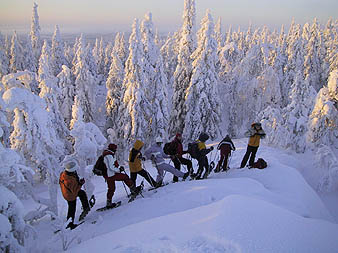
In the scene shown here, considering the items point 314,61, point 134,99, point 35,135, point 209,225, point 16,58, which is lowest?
point 134,99

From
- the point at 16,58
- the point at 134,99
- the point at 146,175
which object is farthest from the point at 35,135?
the point at 16,58

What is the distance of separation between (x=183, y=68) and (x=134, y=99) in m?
5.47

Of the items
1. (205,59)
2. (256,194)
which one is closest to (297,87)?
(205,59)

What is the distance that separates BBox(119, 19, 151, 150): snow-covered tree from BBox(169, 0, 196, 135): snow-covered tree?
10.5 feet

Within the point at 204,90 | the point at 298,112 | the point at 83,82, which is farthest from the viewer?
the point at 83,82

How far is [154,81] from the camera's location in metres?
21.7

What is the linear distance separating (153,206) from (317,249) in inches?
153

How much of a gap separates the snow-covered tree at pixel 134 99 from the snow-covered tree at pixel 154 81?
0.80 m

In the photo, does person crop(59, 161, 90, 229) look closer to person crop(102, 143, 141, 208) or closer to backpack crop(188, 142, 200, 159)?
person crop(102, 143, 141, 208)

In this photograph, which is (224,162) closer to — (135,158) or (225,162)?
(225,162)

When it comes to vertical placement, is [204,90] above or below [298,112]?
above

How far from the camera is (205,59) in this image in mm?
20234

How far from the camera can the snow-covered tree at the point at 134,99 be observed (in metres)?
19.2

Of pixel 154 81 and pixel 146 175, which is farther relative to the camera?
pixel 154 81
